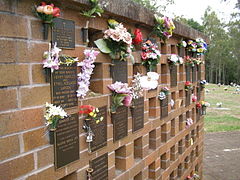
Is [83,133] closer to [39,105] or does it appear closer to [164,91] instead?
[39,105]

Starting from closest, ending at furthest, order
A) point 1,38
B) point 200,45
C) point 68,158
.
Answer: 1. point 1,38
2. point 68,158
3. point 200,45

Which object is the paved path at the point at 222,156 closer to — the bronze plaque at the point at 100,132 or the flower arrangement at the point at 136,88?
the flower arrangement at the point at 136,88

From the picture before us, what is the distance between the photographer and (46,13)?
51.2 inches

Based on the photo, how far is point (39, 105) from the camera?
1.36 m

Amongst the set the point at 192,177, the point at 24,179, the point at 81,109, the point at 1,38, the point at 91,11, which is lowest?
the point at 192,177

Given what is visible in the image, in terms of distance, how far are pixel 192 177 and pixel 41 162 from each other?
3096 millimetres

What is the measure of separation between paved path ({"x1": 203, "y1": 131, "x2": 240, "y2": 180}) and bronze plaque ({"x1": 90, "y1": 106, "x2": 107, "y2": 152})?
3294 mm

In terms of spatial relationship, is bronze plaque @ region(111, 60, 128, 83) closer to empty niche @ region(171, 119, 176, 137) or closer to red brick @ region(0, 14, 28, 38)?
red brick @ region(0, 14, 28, 38)

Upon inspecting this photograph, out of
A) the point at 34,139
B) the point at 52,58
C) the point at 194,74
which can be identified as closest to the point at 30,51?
the point at 52,58

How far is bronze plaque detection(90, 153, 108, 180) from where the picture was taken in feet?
5.90

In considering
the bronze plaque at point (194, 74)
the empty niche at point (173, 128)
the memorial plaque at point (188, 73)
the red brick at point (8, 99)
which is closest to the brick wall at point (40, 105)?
the red brick at point (8, 99)

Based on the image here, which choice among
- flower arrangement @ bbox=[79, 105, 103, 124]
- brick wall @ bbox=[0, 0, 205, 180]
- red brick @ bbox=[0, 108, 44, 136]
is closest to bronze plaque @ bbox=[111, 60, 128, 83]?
brick wall @ bbox=[0, 0, 205, 180]

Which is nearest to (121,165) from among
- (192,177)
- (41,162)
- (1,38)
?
(41,162)

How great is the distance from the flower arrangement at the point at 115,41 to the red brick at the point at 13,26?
58 centimetres
